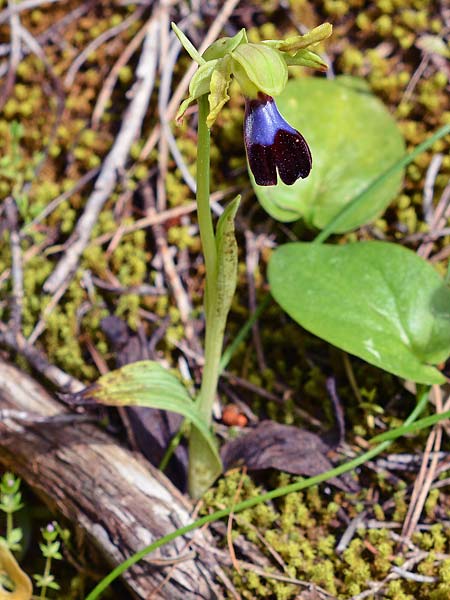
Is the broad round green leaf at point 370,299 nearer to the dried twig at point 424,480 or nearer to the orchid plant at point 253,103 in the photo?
the dried twig at point 424,480

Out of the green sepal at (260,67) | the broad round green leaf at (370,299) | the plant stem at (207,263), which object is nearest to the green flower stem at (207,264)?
the plant stem at (207,263)

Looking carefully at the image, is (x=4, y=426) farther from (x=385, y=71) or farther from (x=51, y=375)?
(x=385, y=71)

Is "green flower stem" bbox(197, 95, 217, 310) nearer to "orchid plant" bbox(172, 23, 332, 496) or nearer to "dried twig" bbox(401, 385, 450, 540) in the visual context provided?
"orchid plant" bbox(172, 23, 332, 496)

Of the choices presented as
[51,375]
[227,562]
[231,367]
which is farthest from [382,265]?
[51,375]

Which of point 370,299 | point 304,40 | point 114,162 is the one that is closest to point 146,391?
point 370,299

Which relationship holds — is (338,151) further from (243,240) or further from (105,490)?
(105,490)

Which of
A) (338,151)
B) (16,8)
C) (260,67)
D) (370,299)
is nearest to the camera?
(260,67)

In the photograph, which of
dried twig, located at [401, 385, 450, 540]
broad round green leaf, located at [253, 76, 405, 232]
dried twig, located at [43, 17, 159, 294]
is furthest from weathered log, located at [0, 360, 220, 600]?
broad round green leaf, located at [253, 76, 405, 232]
